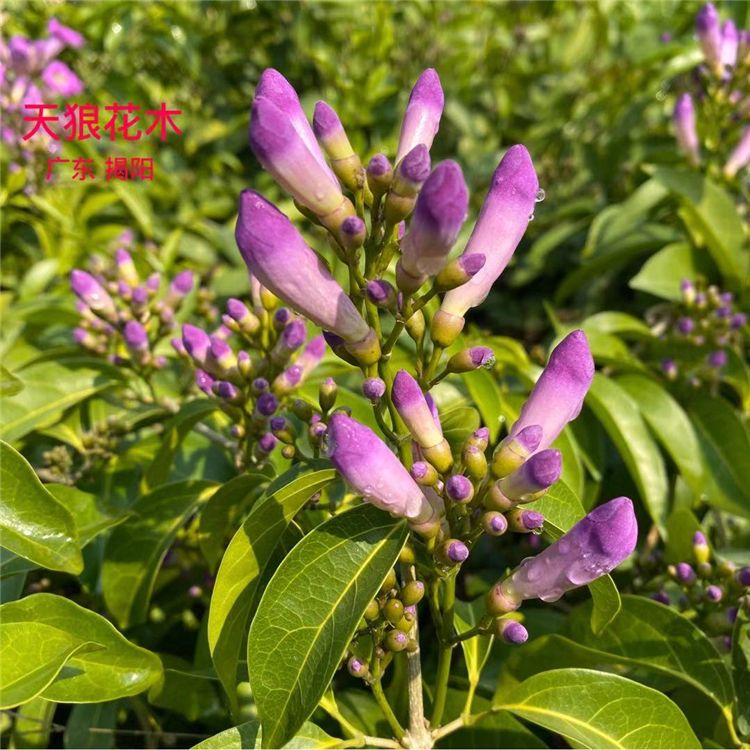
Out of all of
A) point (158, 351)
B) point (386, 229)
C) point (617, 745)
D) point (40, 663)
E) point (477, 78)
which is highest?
point (477, 78)

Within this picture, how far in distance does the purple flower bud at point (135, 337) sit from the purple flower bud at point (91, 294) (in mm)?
162

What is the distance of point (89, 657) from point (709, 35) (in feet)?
11.0

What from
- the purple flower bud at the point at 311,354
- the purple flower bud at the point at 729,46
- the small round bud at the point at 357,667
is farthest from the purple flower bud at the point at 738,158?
the small round bud at the point at 357,667

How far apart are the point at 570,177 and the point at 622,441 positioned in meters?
2.52

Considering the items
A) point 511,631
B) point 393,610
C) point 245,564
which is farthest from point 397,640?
point 245,564

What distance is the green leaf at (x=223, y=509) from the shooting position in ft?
5.64

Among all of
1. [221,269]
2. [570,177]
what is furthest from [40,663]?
[570,177]

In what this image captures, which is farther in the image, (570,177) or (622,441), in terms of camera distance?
(570,177)

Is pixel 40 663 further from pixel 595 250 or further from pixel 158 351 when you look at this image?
pixel 595 250

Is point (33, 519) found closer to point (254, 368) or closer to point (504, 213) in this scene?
point (254, 368)

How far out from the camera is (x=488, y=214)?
1.39 m

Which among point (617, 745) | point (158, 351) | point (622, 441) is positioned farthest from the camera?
point (158, 351)

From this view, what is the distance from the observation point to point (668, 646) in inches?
70.4

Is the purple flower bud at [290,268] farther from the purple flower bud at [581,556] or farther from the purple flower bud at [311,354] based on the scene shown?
the purple flower bud at [311,354]
